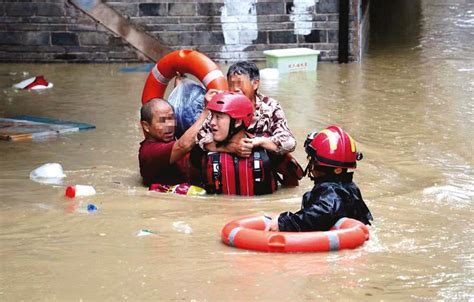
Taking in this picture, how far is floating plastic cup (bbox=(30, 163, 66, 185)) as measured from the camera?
7633mm

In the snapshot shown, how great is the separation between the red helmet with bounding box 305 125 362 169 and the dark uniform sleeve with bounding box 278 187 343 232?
17 cm

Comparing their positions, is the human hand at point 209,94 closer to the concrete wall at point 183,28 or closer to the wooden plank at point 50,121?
the wooden plank at point 50,121

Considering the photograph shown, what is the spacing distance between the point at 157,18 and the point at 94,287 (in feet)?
31.5

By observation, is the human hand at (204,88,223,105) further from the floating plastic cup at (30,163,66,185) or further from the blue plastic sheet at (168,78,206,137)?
the floating plastic cup at (30,163,66,185)

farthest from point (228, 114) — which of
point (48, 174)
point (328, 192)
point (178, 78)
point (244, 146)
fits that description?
point (48, 174)

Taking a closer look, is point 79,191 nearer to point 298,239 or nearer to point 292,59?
point 298,239

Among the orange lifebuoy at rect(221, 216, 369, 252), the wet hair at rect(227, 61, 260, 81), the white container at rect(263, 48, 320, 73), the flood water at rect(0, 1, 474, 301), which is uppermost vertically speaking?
the wet hair at rect(227, 61, 260, 81)

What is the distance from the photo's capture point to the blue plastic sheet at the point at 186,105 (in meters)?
7.74

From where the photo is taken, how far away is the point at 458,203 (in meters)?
6.83

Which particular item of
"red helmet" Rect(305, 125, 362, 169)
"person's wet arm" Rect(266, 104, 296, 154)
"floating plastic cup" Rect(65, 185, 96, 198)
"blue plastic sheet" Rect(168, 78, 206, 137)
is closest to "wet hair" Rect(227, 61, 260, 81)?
"person's wet arm" Rect(266, 104, 296, 154)

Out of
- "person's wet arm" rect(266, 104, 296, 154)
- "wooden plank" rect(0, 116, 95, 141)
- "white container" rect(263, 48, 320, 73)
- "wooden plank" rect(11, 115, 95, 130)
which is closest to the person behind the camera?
"person's wet arm" rect(266, 104, 296, 154)

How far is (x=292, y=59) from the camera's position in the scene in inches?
525

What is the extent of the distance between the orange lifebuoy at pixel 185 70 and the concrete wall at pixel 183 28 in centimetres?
603

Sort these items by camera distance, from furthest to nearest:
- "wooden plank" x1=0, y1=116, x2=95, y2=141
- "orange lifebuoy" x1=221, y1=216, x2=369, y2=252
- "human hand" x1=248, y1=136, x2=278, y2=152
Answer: "wooden plank" x1=0, y1=116, x2=95, y2=141
"human hand" x1=248, y1=136, x2=278, y2=152
"orange lifebuoy" x1=221, y1=216, x2=369, y2=252
